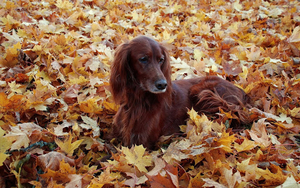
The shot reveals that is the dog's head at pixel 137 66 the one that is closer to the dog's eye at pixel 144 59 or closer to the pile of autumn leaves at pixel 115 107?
the dog's eye at pixel 144 59

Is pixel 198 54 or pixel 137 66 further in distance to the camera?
pixel 198 54

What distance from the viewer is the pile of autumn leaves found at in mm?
1591

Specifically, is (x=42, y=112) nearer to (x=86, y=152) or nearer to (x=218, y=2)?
(x=86, y=152)

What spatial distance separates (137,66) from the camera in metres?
2.31

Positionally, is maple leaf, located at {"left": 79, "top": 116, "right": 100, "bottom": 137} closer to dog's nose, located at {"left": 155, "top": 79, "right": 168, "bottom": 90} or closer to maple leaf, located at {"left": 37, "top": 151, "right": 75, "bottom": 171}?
maple leaf, located at {"left": 37, "top": 151, "right": 75, "bottom": 171}

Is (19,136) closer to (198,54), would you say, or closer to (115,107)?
(115,107)

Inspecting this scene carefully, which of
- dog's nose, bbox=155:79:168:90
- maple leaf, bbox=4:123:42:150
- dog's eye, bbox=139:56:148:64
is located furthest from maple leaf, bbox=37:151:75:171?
dog's eye, bbox=139:56:148:64

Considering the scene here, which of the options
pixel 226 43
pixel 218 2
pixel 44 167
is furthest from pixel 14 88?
pixel 218 2

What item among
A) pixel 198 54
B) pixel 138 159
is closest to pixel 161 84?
pixel 138 159

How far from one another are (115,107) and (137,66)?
0.69 metres

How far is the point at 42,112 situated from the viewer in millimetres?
2387

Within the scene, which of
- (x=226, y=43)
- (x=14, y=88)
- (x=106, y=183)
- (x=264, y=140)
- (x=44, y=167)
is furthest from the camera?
(x=226, y=43)

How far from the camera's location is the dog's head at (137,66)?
2254 millimetres

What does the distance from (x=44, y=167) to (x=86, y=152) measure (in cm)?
63
